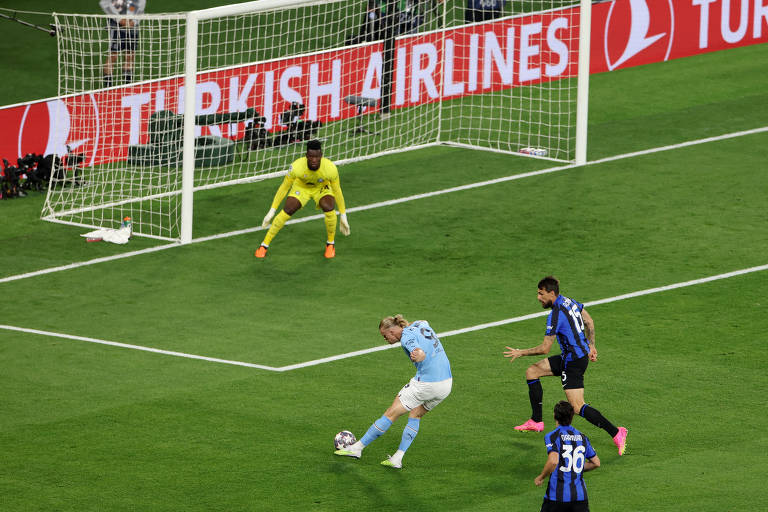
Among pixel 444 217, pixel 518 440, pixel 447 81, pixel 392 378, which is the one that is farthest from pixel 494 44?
pixel 518 440

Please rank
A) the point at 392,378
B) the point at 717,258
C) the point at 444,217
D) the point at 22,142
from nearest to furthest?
the point at 392,378
the point at 717,258
the point at 444,217
the point at 22,142

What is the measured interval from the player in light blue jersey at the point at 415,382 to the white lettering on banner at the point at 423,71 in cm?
1363

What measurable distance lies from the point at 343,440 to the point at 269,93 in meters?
12.5

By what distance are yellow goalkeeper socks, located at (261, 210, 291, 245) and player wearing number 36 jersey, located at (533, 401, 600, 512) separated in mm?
9954

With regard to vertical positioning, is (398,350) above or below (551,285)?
below

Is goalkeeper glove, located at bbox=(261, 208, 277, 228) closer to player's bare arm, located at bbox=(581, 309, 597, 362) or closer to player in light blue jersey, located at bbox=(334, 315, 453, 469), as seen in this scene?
player in light blue jersey, located at bbox=(334, 315, 453, 469)

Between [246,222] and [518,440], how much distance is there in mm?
9474

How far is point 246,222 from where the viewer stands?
24.0 meters

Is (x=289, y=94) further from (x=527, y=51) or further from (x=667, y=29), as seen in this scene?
(x=667, y=29)

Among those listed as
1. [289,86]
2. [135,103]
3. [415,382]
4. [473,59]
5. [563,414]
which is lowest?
[415,382]

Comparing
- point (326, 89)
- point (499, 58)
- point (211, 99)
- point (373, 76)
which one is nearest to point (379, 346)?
point (211, 99)

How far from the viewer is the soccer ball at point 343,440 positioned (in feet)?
49.7

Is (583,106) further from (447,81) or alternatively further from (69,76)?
(69,76)

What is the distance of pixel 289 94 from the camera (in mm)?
26609
